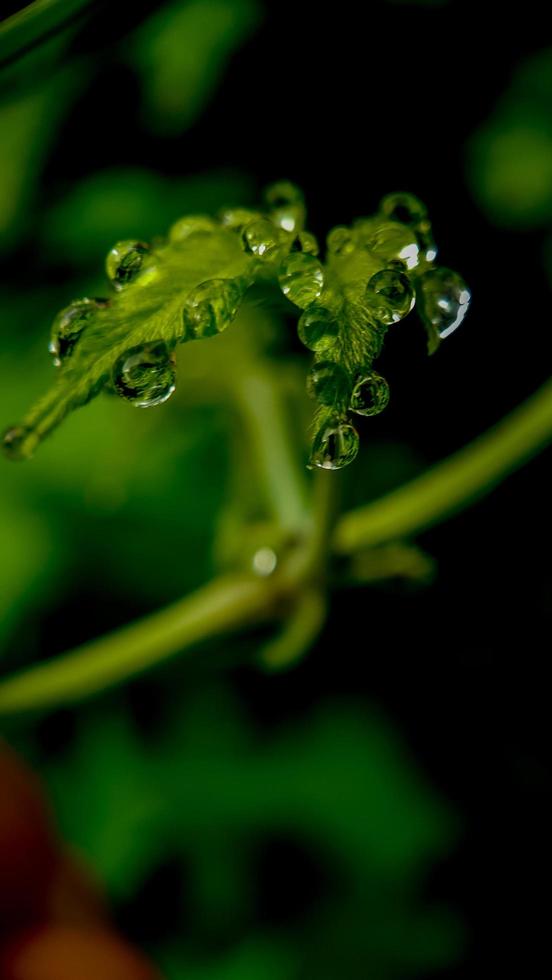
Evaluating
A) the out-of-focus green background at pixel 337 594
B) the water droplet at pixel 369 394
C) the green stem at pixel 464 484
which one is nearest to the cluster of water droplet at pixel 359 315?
the water droplet at pixel 369 394

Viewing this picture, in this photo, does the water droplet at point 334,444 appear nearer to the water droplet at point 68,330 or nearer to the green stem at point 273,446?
the water droplet at point 68,330

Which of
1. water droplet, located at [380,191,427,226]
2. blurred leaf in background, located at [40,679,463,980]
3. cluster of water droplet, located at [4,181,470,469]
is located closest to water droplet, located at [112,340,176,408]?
cluster of water droplet, located at [4,181,470,469]

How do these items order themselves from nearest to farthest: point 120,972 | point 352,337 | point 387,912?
point 352,337, point 120,972, point 387,912

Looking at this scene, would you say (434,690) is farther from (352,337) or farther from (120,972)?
(352,337)

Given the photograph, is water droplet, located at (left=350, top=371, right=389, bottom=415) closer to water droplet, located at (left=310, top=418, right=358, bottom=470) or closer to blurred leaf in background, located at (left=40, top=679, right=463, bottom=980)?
water droplet, located at (left=310, top=418, right=358, bottom=470)

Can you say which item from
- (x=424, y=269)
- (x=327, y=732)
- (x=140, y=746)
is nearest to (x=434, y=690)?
(x=327, y=732)

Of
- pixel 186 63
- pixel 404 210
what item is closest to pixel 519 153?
pixel 186 63

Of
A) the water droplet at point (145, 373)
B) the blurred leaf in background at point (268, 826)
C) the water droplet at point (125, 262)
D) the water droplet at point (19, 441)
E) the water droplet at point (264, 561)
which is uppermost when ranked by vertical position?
the water droplet at point (125, 262)
